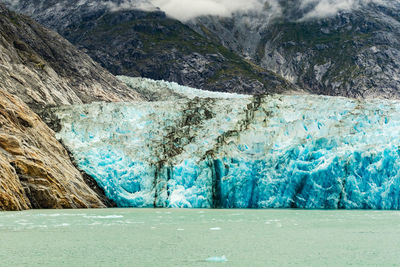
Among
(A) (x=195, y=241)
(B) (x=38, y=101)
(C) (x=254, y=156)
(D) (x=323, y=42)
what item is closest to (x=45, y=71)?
(B) (x=38, y=101)

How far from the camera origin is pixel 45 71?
126 feet

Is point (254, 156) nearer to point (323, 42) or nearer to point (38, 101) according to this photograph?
point (38, 101)

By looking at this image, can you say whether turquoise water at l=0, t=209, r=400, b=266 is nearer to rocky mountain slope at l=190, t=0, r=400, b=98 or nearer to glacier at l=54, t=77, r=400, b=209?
glacier at l=54, t=77, r=400, b=209

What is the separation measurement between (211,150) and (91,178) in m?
6.14

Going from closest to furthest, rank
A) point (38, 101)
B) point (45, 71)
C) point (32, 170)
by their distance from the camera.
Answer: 1. point (32, 170)
2. point (38, 101)
3. point (45, 71)

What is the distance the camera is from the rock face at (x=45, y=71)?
32.6 meters

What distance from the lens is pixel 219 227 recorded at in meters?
14.2

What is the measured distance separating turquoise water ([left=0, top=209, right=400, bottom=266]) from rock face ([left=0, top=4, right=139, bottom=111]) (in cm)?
1743

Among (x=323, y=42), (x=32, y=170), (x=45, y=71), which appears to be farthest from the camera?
(x=323, y=42)

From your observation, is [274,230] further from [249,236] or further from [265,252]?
[265,252]

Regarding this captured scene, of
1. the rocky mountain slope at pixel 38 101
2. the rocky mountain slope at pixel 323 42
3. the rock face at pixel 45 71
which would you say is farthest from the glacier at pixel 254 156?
the rocky mountain slope at pixel 323 42

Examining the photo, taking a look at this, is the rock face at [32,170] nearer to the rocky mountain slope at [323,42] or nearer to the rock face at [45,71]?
the rock face at [45,71]

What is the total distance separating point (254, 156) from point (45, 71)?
21569 mm

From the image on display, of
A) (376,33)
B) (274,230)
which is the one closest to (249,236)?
(274,230)
